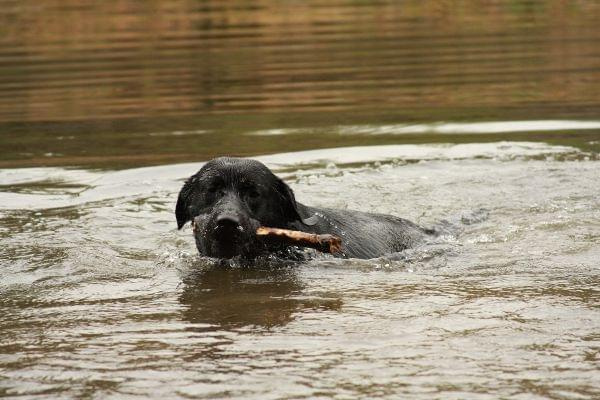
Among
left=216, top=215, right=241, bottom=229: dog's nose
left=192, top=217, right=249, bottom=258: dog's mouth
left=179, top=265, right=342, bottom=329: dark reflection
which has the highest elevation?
left=216, top=215, right=241, bottom=229: dog's nose

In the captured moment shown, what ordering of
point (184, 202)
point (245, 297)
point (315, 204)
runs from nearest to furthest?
point (245, 297) → point (184, 202) → point (315, 204)

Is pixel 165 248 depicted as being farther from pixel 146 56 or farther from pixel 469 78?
pixel 146 56

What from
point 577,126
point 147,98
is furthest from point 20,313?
point 147,98

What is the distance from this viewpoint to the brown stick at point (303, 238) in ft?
23.7

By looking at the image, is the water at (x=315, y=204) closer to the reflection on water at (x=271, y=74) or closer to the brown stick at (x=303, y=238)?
the reflection on water at (x=271, y=74)

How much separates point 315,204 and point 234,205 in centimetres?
362

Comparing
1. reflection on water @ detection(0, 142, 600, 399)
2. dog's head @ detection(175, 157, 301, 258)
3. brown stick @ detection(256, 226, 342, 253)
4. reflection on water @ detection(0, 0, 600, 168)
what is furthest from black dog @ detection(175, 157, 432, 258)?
reflection on water @ detection(0, 0, 600, 168)

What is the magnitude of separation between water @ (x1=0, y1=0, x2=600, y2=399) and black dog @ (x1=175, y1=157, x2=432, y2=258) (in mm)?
249

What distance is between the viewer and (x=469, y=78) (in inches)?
717

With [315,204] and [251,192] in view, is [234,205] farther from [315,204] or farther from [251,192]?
[315,204]

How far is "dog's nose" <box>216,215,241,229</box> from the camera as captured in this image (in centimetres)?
704

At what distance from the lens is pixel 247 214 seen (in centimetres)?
738

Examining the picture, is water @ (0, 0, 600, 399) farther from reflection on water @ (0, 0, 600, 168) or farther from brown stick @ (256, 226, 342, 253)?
brown stick @ (256, 226, 342, 253)

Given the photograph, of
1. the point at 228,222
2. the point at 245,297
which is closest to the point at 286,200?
the point at 228,222
